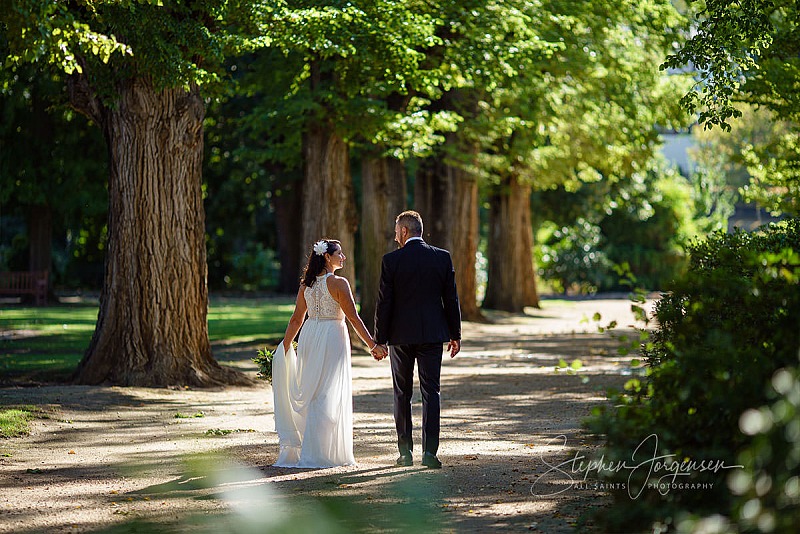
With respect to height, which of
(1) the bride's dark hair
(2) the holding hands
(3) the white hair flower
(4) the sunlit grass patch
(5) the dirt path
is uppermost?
(3) the white hair flower

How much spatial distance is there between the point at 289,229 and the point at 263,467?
36.4 metres

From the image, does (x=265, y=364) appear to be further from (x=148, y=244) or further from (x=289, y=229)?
(x=289, y=229)

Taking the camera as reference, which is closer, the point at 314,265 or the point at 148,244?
the point at 314,265

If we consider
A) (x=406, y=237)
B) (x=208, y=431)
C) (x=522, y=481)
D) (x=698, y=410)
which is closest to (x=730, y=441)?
(x=698, y=410)

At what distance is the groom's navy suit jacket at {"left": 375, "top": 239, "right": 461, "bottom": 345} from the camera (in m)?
10.0

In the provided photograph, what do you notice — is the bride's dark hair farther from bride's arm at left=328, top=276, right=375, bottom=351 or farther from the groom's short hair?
the groom's short hair

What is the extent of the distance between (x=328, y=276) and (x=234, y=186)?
120 feet

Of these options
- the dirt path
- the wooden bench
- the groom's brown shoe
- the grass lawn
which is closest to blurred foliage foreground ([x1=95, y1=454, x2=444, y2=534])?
the dirt path

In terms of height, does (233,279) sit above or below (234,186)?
below

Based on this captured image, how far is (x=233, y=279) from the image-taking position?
169 ft

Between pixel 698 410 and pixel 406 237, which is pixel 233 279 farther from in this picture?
pixel 698 410

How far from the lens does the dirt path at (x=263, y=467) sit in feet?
25.6

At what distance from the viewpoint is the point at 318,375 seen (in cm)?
1028
